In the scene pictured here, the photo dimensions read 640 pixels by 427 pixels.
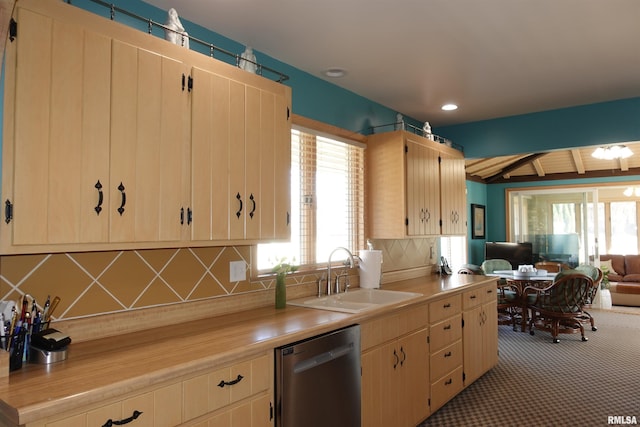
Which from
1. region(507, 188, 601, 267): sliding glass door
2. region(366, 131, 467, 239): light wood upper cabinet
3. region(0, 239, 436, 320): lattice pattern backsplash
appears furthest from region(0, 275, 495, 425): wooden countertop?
region(507, 188, 601, 267): sliding glass door

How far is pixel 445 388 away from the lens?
322 centimetres

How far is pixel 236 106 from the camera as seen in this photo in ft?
6.95

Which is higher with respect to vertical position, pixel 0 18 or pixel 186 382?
pixel 0 18

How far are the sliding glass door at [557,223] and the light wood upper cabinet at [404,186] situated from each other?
535 centimetres

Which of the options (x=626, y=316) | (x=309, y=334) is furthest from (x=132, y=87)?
(x=626, y=316)

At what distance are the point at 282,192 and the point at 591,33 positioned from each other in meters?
2.11

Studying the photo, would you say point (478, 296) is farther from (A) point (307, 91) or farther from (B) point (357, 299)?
(A) point (307, 91)

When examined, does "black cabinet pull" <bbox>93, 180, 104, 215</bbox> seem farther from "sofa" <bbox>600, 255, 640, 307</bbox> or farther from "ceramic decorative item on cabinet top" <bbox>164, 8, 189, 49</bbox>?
"sofa" <bbox>600, 255, 640, 307</bbox>

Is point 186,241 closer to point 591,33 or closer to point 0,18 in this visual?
point 0,18

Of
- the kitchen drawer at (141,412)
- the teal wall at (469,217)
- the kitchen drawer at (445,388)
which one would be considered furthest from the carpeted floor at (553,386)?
the teal wall at (469,217)

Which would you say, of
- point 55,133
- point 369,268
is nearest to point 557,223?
point 369,268

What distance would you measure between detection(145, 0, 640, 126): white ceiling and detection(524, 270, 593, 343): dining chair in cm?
241

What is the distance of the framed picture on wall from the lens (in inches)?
330

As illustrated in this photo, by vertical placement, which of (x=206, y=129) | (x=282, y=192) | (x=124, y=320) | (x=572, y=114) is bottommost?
(x=124, y=320)
